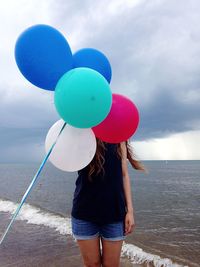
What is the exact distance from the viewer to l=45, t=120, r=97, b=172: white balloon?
2459 mm

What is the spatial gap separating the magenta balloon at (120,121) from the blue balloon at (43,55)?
19.5 inches

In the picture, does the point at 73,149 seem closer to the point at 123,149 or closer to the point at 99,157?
the point at 99,157

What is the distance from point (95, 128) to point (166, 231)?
30.4ft

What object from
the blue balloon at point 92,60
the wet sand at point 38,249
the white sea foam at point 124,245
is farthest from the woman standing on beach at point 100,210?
the white sea foam at point 124,245

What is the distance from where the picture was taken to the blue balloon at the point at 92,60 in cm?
258

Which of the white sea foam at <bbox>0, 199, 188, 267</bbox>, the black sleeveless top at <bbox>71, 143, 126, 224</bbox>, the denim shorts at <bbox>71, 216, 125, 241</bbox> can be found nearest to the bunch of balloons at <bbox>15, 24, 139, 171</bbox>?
the black sleeveless top at <bbox>71, 143, 126, 224</bbox>

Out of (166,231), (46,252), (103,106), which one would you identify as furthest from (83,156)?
(166,231)

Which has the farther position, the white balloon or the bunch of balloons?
the white balloon

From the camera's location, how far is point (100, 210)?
8.57 ft

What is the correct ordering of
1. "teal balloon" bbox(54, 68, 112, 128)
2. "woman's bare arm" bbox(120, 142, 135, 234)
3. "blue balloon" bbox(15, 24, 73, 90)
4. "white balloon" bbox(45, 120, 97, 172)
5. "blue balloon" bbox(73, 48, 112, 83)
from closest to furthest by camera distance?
"teal balloon" bbox(54, 68, 112, 128)
"blue balloon" bbox(15, 24, 73, 90)
"white balloon" bbox(45, 120, 97, 172)
"blue balloon" bbox(73, 48, 112, 83)
"woman's bare arm" bbox(120, 142, 135, 234)

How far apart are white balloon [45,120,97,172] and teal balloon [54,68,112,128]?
0.21 m

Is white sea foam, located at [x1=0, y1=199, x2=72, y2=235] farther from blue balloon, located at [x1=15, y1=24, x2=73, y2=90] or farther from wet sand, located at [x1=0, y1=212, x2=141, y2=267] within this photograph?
blue balloon, located at [x1=15, y1=24, x2=73, y2=90]

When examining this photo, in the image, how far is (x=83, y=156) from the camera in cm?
246

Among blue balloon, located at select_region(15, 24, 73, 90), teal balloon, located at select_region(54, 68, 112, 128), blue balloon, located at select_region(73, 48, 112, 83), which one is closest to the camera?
teal balloon, located at select_region(54, 68, 112, 128)
